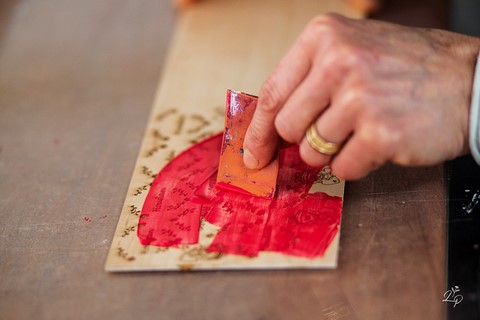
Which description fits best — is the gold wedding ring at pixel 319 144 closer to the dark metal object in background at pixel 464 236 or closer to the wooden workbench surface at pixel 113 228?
the wooden workbench surface at pixel 113 228

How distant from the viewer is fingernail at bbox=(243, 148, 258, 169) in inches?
43.9

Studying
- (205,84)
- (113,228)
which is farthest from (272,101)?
(205,84)

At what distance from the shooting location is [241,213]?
3.64 ft

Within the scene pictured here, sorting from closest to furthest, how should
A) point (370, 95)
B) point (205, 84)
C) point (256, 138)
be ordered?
point (370, 95), point (256, 138), point (205, 84)

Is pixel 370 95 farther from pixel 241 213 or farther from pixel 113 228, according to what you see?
pixel 113 228

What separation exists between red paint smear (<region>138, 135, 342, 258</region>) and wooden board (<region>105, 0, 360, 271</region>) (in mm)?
22

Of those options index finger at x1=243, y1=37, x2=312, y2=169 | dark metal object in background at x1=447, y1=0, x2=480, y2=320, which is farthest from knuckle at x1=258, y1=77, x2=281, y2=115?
dark metal object in background at x1=447, y1=0, x2=480, y2=320

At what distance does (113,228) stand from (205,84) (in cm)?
56

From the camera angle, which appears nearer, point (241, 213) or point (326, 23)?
point (326, 23)

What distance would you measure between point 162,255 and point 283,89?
38 centimetres

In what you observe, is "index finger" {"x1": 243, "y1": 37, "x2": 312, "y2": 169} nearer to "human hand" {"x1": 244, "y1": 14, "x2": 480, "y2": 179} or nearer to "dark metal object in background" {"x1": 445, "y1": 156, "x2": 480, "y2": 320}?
"human hand" {"x1": 244, "y1": 14, "x2": 480, "y2": 179}

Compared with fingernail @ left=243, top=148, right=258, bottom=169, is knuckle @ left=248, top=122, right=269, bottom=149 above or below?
above

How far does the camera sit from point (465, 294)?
954 millimetres

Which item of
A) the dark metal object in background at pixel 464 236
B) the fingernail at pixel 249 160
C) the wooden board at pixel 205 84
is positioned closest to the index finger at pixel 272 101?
the fingernail at pixel 249 160
